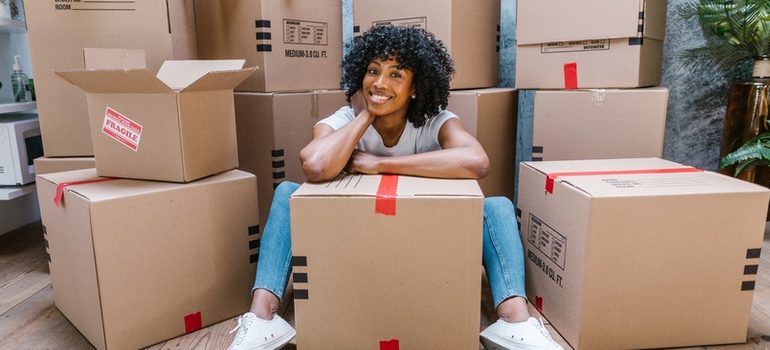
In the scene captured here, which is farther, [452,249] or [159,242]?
[159,242]

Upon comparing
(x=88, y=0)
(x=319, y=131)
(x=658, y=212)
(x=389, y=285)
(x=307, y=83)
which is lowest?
(x=389, y=285)

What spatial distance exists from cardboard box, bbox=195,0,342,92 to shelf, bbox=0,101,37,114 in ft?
2.30

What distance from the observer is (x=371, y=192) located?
1188mm

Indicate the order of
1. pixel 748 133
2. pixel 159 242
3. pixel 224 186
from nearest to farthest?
pixel 159 242 < pixel 224 186 < pixel 748 133

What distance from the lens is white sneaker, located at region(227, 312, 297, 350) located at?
4.17 feet

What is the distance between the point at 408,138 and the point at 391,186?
15.0 inches

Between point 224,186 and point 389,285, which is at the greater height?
point 224,186

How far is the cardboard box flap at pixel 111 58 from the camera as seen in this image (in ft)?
4.71

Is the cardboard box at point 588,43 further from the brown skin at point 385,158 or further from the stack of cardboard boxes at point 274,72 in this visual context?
the stack of cardboard boxes at point 274,72

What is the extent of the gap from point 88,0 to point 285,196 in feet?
3.11

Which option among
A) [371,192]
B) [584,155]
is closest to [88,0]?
[371,192]

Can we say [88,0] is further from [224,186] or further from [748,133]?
[748,133]

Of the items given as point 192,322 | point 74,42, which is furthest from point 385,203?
point 74,42

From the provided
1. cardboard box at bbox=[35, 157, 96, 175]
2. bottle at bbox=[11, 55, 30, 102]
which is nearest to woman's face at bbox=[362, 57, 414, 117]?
cardboard box at bbox=[35, 157, 96, 175]
